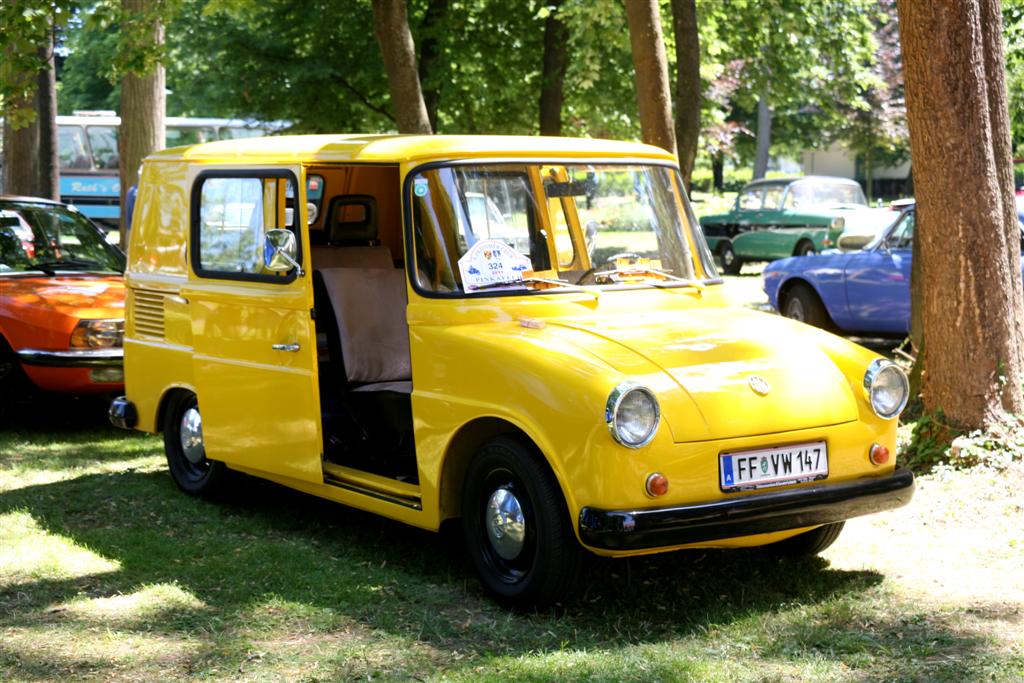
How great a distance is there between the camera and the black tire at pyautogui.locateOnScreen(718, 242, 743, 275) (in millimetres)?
25500

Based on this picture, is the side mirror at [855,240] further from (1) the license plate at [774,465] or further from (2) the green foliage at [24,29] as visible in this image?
(1) the license plate at [774,465]

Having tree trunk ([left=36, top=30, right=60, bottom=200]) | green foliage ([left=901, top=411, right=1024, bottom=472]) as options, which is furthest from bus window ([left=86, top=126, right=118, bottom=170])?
green foliage ([left=901, top=411, right=1024, bottom=472])

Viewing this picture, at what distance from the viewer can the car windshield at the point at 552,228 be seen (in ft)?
20.9

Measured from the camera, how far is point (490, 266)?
6391 millimetres

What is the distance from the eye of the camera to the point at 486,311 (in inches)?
246

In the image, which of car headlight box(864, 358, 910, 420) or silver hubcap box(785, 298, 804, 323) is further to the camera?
silver hubcap box(785, 298, 804, 323)

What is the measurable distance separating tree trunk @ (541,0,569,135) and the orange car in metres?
11.0

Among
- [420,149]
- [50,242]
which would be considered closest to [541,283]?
[420,149]

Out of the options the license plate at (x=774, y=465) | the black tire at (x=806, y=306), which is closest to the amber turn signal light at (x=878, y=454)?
the license plate at (x=774, y=465)

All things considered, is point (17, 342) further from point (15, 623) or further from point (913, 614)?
point (913, 614)

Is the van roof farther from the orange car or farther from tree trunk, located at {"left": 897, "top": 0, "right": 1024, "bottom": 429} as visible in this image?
the orange car

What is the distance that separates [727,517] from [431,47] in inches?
642

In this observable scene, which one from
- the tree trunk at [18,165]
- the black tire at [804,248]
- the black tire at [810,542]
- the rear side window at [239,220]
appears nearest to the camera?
the black tire at [810,542]

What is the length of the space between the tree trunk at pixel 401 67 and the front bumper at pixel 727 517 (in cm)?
783
